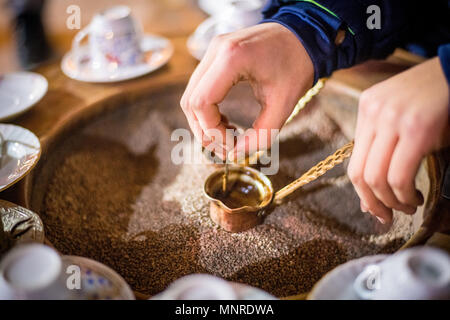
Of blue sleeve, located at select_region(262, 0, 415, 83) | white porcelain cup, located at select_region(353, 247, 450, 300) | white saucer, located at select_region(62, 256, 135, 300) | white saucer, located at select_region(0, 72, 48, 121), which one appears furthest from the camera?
white saucer, located at select_region(0, 72, 48, 121)

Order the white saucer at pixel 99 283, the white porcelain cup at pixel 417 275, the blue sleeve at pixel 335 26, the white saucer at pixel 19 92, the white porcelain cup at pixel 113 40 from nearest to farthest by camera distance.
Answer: the white porcelain cup at pixel 417 275
the white saucer at pixel 99 283
the blue sleeve at pixel 335 26
the white saucer at pixel 19 92
the white porcelain cup at pixel 113 40

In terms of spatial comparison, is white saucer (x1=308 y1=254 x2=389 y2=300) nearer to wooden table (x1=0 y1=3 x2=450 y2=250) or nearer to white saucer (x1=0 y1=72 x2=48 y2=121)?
wooden table (x1=0 y1=3 x2=450 y2=250)

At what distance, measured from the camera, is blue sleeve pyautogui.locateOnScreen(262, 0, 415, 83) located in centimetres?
82

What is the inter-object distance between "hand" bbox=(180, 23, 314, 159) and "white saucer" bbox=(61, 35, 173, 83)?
1.46ft

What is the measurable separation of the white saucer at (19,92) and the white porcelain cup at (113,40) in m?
0.18

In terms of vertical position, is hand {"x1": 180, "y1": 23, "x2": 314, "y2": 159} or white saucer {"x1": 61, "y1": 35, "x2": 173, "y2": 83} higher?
hand {"x1": 180, "y1": 23, "x2": 314, "y2": 159}

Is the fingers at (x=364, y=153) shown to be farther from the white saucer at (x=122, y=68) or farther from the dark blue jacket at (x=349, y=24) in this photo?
the white saucer at (x=122, y=68)

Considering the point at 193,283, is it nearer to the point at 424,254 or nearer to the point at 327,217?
the point at 424,254

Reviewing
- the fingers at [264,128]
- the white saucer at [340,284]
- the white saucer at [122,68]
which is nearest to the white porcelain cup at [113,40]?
the white saucer at [122,68]

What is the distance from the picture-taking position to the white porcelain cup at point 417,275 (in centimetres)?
39

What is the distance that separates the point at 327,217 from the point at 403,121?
396mm

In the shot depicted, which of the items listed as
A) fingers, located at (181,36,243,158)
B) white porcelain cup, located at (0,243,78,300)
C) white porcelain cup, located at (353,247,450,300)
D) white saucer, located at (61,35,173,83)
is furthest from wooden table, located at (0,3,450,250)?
white porcelain cup, located at (353,247,450,300)

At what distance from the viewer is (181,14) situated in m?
1.84

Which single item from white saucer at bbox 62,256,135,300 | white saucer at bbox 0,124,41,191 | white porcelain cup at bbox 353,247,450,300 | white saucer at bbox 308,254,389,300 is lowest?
white saucer at bbox 308,254,389,300
